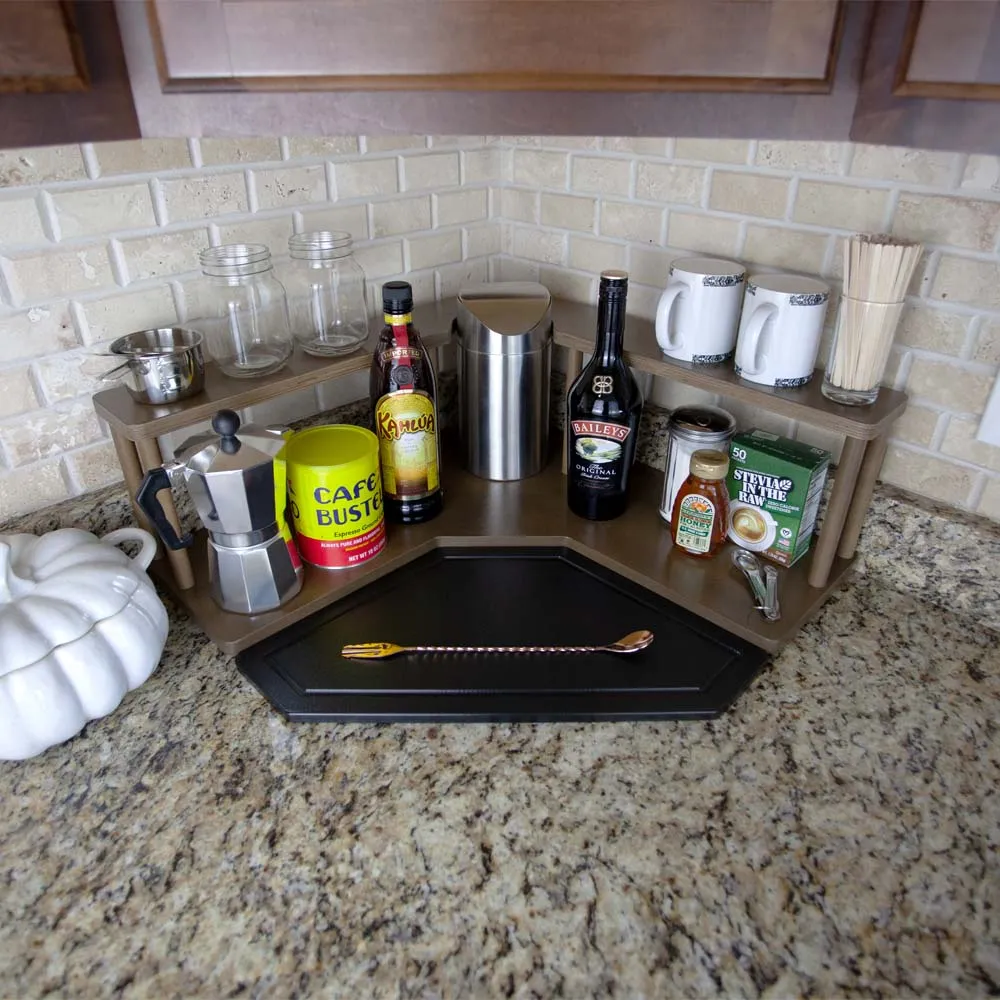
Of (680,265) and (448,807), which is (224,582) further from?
(680,265)

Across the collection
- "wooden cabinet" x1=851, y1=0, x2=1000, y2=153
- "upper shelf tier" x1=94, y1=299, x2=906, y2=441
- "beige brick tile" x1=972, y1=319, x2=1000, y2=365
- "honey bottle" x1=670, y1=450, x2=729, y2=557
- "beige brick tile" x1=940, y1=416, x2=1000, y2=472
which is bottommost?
"honey bottle" x1=670, y1=450, x2=729, y2=557

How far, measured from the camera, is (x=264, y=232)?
1071 mm

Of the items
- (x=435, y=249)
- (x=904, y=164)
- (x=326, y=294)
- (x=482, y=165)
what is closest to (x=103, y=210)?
(x=326, y=294)

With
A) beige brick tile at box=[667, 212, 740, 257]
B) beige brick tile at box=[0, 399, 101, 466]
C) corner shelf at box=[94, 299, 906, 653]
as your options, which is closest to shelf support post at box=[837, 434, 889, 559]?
corner shelf at box=[94, 299, 906, 653]

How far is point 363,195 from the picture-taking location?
116 centimetres

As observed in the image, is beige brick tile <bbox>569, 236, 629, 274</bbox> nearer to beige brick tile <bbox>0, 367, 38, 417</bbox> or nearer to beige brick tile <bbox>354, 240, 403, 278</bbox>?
beige brick tile <bbox>354, 240, 403, 278</bbox>

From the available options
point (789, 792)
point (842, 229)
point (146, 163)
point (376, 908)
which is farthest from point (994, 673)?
point (146, 163)

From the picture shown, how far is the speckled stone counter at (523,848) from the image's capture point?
24.6 inches

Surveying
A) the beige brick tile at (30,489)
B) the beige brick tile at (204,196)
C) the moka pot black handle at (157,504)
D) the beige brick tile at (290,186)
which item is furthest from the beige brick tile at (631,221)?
the beige brick tile at (30,489)

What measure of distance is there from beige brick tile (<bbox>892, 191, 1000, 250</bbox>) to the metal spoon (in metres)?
0.58

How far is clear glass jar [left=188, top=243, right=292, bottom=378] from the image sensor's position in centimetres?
101

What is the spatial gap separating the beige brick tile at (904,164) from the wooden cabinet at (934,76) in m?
0.31

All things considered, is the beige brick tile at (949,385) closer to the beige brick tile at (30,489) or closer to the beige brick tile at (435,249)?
the beige brick tile at (435,249)

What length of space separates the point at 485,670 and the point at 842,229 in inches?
28.0
